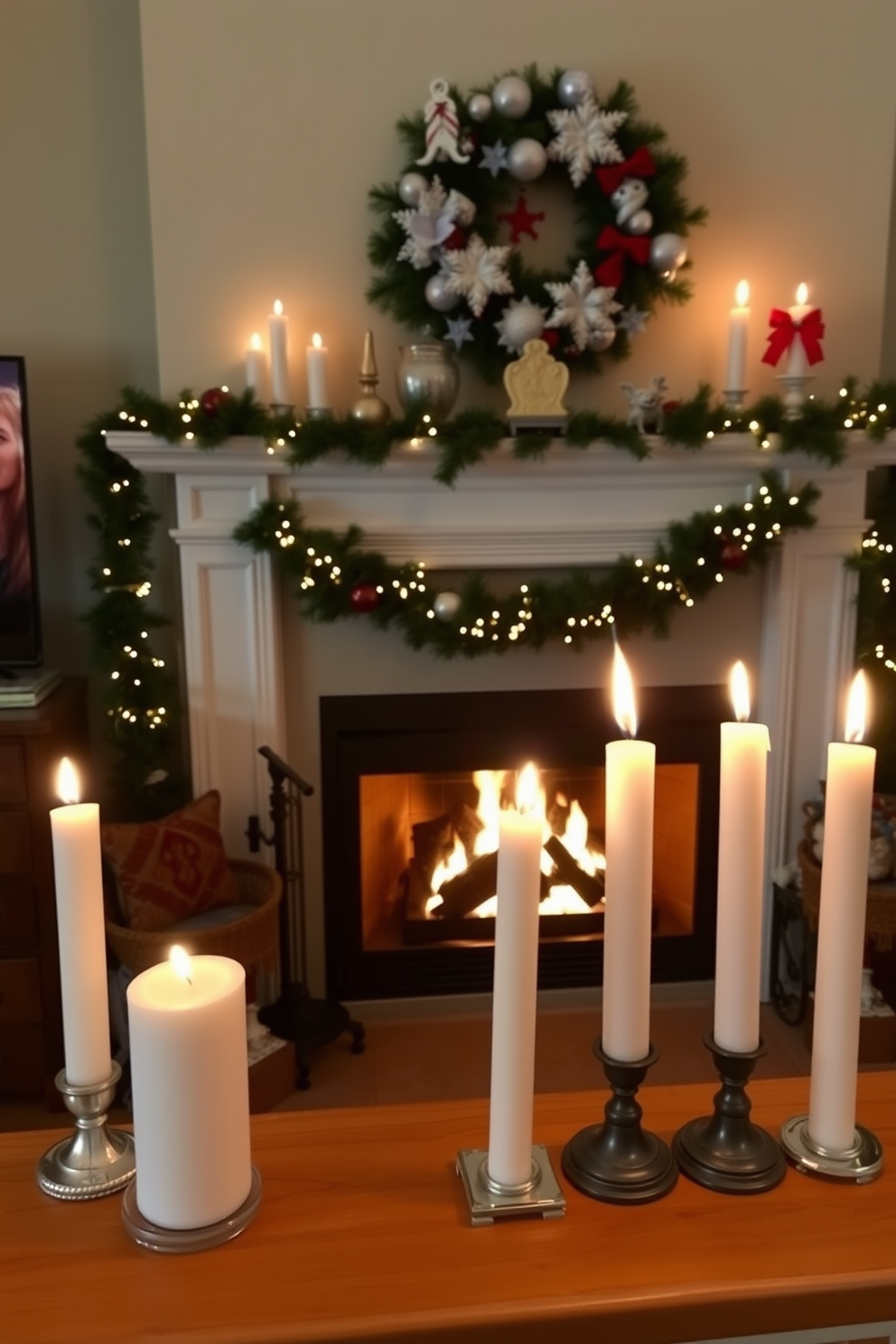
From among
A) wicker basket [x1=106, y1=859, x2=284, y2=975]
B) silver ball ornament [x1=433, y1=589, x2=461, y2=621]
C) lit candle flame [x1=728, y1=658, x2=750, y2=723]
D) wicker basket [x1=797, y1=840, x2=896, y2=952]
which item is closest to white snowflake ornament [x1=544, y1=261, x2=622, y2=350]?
silver ball ornament [x1=433, y1=589, x2=461, y2=621]

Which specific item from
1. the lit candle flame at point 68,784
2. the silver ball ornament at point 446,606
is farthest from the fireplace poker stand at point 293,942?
the lit candle flame at point 68,784

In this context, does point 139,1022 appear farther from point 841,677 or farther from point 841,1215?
point 841,677

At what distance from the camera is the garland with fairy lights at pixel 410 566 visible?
7.50 ft

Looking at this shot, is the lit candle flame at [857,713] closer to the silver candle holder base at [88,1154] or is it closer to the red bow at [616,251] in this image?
the silver candle holder base at [88,1154]

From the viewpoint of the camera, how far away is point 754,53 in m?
2.37

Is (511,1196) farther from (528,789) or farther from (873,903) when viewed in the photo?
(873,903)

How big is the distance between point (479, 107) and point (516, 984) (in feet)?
A: 6.76

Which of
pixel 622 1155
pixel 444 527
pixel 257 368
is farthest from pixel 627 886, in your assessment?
pixel 257 368

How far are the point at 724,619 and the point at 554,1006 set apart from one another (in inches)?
42.9

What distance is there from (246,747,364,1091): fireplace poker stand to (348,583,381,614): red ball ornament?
0.38 metres

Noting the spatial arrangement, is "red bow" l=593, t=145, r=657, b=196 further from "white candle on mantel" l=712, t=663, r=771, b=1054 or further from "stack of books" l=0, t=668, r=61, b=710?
"white candle on mantel" l=712, t=663, r=771, b=1054

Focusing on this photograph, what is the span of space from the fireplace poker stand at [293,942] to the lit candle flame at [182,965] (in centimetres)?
145

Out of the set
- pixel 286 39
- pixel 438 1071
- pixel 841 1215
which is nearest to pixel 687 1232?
pixel 841 1215

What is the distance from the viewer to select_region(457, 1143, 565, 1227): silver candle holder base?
2.57 ft
